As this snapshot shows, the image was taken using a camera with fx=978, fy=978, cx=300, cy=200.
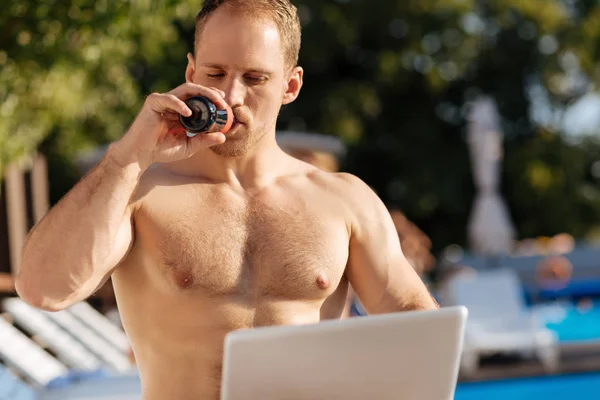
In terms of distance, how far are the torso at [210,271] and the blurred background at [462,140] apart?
659 centimetres

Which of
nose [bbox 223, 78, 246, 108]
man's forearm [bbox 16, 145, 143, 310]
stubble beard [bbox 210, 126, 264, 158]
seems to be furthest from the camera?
stubble beard [bbox 210, 126, 264, 158]

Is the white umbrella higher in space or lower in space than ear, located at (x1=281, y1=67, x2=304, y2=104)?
lower

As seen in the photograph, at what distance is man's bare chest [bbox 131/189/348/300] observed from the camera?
2.43m

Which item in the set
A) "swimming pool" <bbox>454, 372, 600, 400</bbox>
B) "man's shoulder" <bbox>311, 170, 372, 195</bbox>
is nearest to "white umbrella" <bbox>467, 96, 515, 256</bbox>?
"swimming pool" <bbox>454, 372, 600, 400</bbox>

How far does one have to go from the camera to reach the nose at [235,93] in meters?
2.35

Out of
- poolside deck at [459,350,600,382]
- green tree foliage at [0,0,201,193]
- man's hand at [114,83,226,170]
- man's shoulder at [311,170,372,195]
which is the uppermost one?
man's hand at [114,83,226,170]

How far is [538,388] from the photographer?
860cm

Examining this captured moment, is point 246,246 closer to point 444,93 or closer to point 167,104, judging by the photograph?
point 167,104

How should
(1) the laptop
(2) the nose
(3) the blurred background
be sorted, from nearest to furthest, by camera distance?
(1) the laptop
(2) the nose
(3) the blurred background

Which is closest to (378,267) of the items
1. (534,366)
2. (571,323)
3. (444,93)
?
(534,366)

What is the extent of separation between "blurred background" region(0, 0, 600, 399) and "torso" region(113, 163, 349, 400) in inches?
259

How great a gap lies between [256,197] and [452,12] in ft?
63.1

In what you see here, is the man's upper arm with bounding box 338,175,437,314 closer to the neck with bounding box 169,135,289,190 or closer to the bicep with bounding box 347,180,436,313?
the bicep with bounding box 347,180,436,313

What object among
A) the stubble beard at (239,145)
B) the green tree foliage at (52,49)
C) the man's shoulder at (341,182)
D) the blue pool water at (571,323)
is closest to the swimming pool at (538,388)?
the blue pool water at (571,323)
